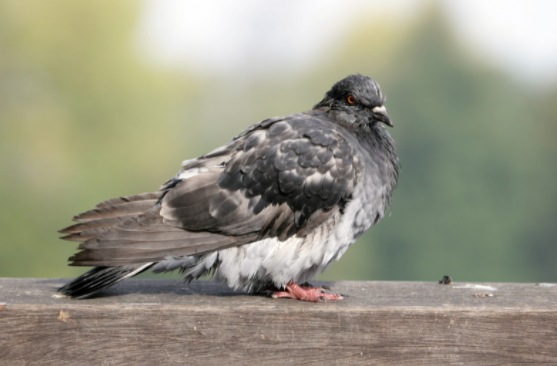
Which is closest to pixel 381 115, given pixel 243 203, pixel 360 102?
pixel 360 102

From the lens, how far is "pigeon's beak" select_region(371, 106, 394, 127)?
4189 millimetres

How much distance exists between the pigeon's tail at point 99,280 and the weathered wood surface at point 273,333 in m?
0.15

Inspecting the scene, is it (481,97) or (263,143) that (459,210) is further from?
(263,143)

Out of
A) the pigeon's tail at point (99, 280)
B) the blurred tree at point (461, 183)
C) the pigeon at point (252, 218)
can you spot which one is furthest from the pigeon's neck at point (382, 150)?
the blurred tree at point (461, 183)

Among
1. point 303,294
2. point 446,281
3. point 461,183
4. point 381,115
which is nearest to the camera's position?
point 303,294

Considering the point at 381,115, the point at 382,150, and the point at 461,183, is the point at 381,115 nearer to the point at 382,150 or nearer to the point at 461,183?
the point at 382,150

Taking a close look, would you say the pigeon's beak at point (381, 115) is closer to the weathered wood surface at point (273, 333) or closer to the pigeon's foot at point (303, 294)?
the pigeon's foot at point (303, 294)

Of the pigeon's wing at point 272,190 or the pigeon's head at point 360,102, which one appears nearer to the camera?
the pigeon's wing at point 272,190

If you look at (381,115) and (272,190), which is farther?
(381,115)

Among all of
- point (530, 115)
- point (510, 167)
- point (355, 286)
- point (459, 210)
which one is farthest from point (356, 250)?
point (355, 286)

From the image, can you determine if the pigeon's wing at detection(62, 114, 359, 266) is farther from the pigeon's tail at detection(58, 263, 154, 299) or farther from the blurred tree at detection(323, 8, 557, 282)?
the blurred tree at detection(323, 8, 557, 282)

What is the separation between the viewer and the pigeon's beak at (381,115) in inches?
165

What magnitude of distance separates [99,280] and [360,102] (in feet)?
7.06

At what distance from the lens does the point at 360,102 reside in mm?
4234
